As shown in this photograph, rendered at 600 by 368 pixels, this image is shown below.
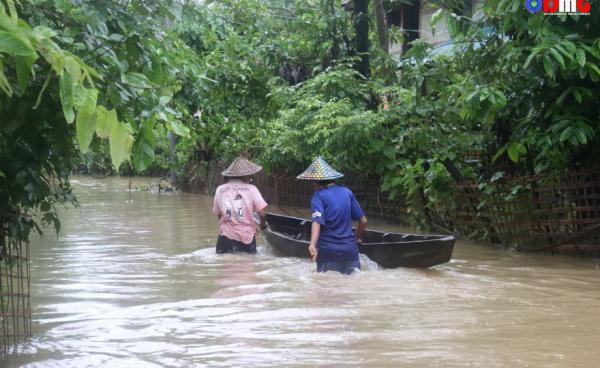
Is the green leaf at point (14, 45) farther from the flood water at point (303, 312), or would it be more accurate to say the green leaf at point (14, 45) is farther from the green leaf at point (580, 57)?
the green leaf at point (580, 57)

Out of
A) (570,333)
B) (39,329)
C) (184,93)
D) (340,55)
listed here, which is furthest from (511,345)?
(340,55)

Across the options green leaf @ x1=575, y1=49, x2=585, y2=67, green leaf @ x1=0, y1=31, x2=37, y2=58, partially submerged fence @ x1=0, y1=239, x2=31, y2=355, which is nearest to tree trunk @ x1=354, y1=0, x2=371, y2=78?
green leaf @ x1=575, y1=49, x2=585, y2=67

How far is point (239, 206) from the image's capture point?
1071 cm

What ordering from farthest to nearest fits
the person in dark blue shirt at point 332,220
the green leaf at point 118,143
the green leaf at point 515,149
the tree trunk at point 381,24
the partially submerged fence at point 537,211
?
the tree trunk at point 381,24
the partially submerged fence at point 537,211
the green leaf at point 515,149
the person in dark blue shirt at point 332,220
the green leaf at point 118,143

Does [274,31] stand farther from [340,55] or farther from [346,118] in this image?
[346,118]

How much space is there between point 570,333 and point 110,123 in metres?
5.12

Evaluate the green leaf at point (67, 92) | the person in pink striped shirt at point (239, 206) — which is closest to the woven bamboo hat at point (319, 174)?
the person in pink striped shirt at point (239, 206)

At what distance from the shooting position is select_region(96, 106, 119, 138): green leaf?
Answer: 2.62m

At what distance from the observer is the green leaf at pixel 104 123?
103 inches

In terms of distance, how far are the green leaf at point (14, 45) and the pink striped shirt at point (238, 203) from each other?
827cm

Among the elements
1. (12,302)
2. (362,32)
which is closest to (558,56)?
(12,302)

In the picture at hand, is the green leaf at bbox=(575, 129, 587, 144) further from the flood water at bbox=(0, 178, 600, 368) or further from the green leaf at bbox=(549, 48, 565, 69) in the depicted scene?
the flood water at bbox=(0, 178, 600, 368)

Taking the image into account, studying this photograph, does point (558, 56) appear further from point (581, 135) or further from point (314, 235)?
point (314, 235)

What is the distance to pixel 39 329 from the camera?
696cm
